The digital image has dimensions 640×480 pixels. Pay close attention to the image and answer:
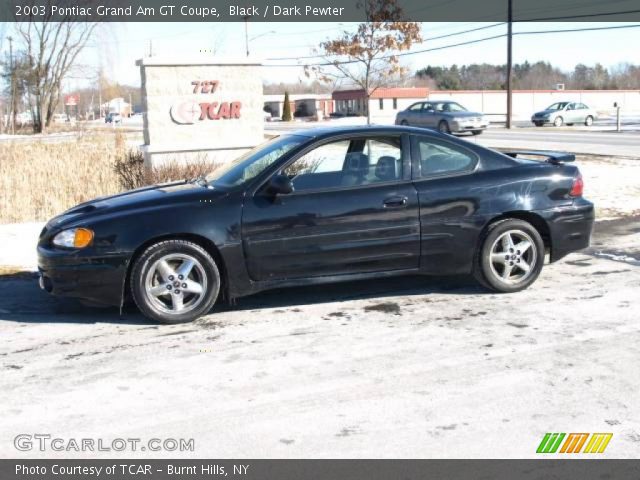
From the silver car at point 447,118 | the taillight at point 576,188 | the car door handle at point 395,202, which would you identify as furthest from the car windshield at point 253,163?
the silver car at point 447,118

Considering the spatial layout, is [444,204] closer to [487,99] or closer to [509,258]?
[509,258]

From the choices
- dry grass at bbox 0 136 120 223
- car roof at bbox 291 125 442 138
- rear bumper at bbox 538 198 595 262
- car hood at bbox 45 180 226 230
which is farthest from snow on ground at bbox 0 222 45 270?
rear bumper at bbox 538 198 595 262

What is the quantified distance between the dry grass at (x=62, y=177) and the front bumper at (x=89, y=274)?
19.8 ft

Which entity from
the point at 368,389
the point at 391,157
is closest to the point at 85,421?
the point at 368,389

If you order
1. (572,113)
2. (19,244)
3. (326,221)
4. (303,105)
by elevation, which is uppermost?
(303,105)

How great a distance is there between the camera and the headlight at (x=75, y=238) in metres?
5.74

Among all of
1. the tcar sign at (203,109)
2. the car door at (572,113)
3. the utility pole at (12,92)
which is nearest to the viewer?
the tcar sign at (203,109)

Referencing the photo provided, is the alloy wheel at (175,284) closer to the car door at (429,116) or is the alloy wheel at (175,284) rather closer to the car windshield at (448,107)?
the car door at (429,116)

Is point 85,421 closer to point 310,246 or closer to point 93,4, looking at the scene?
point 310,246

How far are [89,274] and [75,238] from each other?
11.8 inches

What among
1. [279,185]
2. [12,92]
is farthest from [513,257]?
[12,92]

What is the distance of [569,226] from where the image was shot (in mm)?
6742

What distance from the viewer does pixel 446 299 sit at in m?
6.49
